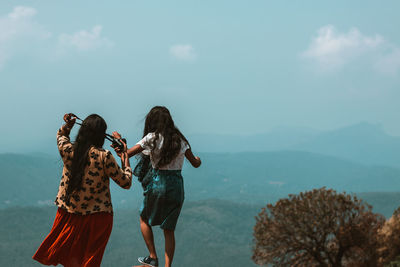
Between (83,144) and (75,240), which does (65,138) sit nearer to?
(83,144)

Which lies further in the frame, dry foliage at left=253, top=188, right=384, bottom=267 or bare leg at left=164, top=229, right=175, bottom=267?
bare leg at left=164, top=229, right=175, bottom=267

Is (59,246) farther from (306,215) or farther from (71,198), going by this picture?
(306,215)

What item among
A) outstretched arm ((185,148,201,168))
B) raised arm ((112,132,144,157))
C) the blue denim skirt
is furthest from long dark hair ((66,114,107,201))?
outstretched arm ((185,148,201,168))

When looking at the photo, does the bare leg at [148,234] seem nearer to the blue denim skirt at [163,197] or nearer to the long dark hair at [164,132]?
the blue denim skirt at [163,197]

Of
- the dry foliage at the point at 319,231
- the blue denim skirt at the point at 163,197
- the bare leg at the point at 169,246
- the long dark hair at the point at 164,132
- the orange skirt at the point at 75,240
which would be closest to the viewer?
the dry foliage at the point at 319,231

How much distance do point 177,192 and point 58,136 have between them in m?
1.91

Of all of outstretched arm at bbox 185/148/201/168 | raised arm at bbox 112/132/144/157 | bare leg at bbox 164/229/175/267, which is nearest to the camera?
raised arm at bbox 112/132/144/157

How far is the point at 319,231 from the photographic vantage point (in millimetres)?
6785

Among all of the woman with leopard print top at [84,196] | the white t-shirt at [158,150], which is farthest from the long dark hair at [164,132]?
the woman with leopard print top at [84,196]

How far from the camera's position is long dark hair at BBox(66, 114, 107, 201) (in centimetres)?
692

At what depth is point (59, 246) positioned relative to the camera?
7246 millimetres

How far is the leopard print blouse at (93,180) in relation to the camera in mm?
6953

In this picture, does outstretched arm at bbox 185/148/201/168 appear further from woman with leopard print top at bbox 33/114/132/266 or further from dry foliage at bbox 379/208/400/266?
dry foliage at bbox 379/208/400/266

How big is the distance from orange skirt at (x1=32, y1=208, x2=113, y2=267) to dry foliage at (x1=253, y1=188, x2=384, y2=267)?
2.22 meters
